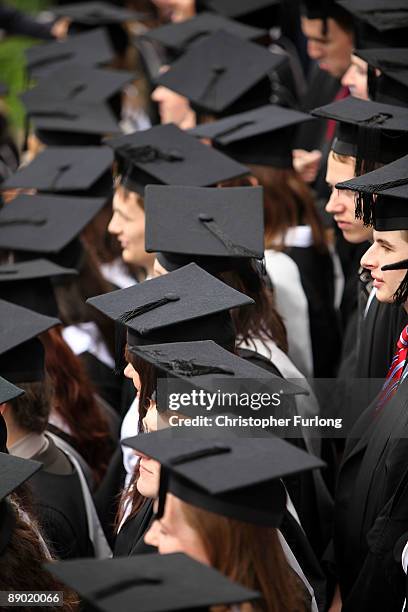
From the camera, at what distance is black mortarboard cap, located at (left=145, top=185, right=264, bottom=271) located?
3006mm

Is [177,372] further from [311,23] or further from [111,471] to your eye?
[311,23]

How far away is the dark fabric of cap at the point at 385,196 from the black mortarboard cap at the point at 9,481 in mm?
981

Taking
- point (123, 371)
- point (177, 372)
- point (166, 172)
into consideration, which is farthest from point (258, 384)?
point (166, 172)

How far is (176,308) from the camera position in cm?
263

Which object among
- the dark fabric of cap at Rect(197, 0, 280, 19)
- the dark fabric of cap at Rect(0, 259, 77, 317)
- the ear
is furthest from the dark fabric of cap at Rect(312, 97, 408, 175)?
the dark fabric of cap at Rect(197, 0, 280, 19)

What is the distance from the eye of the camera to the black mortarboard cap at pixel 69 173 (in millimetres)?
4312

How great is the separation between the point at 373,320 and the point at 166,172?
3.12ft

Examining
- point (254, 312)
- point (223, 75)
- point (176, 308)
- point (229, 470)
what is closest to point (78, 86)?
point (223, 75)

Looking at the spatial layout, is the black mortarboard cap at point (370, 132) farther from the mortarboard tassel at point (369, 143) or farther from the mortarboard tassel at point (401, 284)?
the mortarboard tassel at point (401, 284)

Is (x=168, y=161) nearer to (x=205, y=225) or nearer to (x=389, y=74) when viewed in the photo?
(x=205, y=225)

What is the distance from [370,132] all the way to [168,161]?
0.90 m

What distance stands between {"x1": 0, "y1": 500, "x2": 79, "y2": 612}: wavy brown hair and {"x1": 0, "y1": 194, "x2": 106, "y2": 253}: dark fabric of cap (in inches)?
66.7

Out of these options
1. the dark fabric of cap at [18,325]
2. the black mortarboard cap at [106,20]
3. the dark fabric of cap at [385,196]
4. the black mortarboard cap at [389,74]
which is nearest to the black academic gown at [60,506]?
the dark fabric of cap at [18,325]

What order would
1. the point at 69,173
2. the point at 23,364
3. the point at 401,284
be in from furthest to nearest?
the point at 69,173 → the point at 23,364 → the point at 401,284
